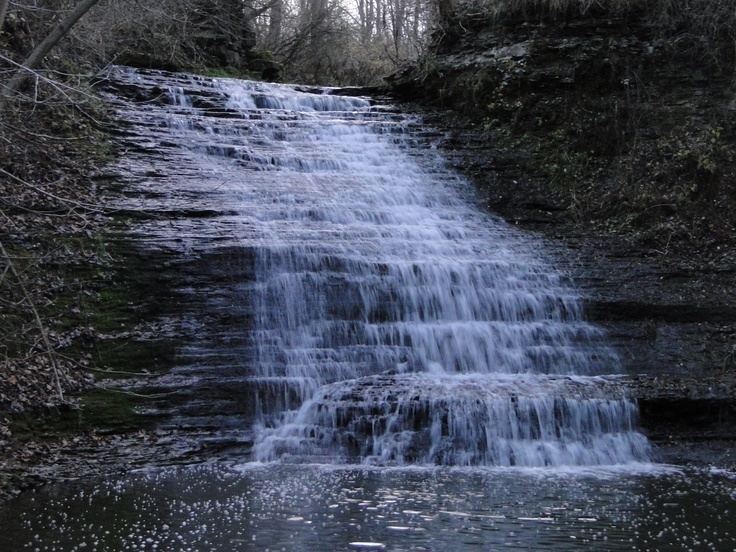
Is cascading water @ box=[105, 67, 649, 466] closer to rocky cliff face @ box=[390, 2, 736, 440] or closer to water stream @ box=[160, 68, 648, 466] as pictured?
water stream @ box=[160, 68, 648, 466]

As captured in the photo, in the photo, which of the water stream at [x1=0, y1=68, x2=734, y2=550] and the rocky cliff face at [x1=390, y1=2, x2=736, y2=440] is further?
the rocky cliff face at [x1=390, y1=2, x2=736, y2=440]

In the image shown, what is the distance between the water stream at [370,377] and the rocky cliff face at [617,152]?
0.79m

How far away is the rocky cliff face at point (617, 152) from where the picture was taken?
10836 millimetres

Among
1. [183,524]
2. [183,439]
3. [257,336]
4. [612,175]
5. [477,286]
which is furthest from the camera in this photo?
[612,175]

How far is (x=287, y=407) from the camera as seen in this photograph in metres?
9.07

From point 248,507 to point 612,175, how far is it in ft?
34.4

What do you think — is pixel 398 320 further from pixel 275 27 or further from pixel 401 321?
pixel 275 27

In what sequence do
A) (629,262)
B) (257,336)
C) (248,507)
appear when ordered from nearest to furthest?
1. (248,507)
2. (257,336)
3. (629,262)

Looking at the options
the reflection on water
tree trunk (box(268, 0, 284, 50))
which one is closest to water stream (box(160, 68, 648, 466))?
the reflection on water

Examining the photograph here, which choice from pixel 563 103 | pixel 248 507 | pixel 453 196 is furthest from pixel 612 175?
pixel 248 507

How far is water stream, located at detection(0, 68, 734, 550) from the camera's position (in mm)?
6117

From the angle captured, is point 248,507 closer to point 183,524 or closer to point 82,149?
point 183,524

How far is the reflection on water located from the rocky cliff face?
3297 mm

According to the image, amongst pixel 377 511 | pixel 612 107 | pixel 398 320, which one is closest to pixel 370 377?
pixel 398 320
